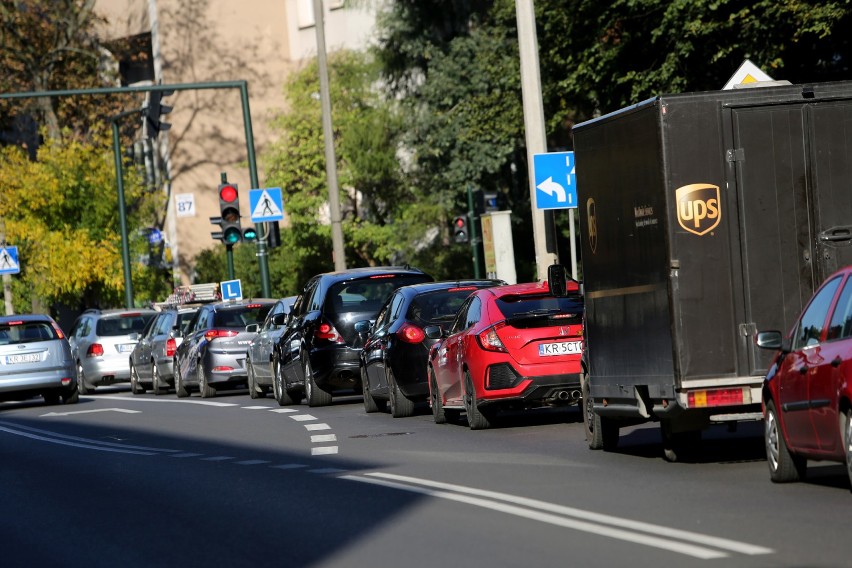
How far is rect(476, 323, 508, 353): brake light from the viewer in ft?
57.9

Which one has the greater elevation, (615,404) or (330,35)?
(330,35)

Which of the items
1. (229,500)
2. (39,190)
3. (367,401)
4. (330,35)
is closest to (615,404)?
(229,500)

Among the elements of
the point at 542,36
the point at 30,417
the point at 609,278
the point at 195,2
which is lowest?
the point at 30,417

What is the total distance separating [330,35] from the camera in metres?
73.6

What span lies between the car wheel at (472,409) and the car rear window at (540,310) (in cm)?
77

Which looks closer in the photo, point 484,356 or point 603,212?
point 603,212

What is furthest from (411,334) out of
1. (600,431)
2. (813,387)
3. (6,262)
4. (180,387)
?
(6,262)

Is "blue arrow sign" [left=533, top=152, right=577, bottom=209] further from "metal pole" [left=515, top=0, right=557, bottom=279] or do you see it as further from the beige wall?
the beige wall

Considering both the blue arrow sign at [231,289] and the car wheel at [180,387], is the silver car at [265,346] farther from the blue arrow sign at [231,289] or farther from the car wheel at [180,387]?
the blue arrow sign at [231,289]

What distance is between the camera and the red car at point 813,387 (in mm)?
10695

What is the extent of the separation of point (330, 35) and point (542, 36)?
33293 millimetres

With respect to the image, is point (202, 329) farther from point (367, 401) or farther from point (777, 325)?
point (777, 325)

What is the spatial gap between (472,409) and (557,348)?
1.16 m

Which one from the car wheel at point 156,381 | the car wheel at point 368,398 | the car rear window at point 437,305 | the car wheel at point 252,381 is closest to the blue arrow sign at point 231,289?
the car wheel at point 156,381
